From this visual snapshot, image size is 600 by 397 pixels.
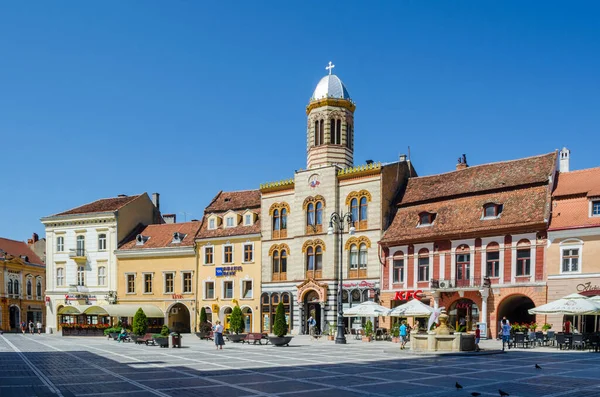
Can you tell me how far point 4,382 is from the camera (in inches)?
714

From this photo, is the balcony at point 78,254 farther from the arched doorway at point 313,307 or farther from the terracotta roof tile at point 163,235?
the arched doorway at point 313,307

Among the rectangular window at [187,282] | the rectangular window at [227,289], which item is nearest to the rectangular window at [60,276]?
the rectangular window at [187,282]

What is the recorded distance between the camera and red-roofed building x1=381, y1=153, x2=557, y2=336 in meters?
38.1

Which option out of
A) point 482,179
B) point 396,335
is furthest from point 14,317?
point 482,179

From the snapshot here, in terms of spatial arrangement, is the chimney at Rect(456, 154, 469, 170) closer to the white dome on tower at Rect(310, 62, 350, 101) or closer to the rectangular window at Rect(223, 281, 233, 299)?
the white dome on tower at Rect(310, 62, 350, 101)

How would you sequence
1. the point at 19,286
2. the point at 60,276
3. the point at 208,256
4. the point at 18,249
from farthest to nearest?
the point at 18,249 → the point at 19,286 → the point at 60,276 → the point at 208,256

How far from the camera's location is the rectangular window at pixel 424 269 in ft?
139

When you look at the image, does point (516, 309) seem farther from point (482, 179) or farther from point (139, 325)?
point (139, 325)

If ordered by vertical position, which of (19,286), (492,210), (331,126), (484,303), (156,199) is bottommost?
(19,286)

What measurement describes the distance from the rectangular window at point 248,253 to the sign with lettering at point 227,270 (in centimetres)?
97

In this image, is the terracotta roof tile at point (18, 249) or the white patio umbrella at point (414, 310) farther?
the terracotta roof tile at point (18, 249)

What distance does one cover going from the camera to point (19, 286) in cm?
7019

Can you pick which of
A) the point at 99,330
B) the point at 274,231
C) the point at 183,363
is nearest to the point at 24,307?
the point at 99,330

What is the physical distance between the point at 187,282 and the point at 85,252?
36.9 ft
